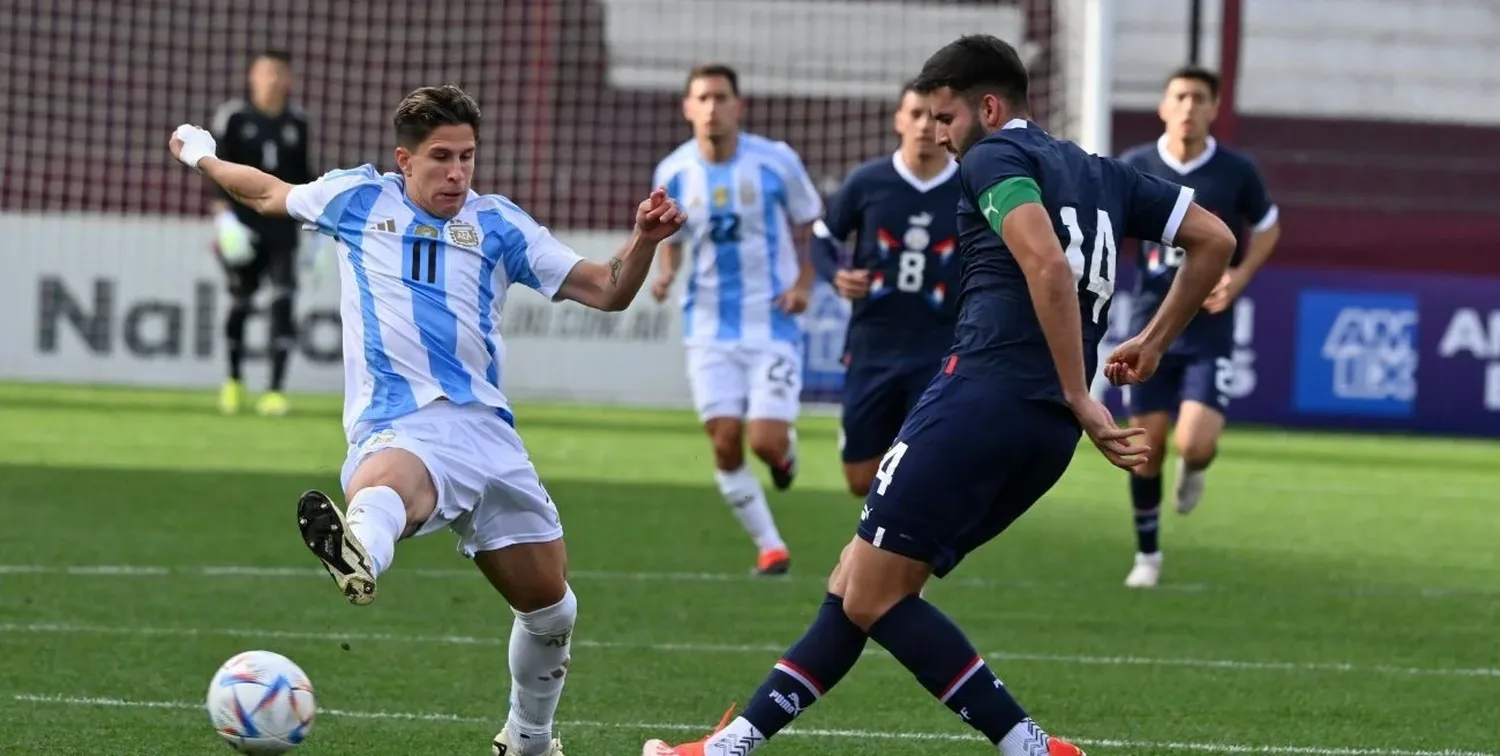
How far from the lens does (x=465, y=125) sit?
20.3 ft

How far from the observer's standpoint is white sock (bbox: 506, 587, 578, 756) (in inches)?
241

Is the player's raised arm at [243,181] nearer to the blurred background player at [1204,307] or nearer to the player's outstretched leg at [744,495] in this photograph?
the player's outstretched leg at [744,495]

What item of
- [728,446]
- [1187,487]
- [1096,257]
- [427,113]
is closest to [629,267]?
[427,113]

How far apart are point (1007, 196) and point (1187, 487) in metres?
6.30

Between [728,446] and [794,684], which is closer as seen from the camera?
[794,684]

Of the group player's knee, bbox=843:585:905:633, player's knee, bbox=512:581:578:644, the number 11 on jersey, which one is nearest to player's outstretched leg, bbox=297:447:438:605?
player's knee, bbox=512:581:578:644

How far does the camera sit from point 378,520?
555 centimetres

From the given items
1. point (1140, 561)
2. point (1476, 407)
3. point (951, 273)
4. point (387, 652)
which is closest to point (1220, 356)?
point (1140, 561)

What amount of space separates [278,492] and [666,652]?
17.3 ft

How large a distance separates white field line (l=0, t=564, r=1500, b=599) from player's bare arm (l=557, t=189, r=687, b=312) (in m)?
3.97

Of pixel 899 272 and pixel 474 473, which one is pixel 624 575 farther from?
pixel 474 473

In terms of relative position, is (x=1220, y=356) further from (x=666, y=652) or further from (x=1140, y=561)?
(x=666, y=652)

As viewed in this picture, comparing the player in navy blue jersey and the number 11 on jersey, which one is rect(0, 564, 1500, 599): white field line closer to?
the player in navy blue jersey

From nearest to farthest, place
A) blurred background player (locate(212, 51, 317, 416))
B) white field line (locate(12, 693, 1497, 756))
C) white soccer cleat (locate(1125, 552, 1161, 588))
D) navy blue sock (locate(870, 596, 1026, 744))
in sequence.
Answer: navy blue sock (locate(870, 596, 1026, 744))
white field line (locate(12, 693, 1497, 756))
white soccer cleat (locate(1125, 552, 1161, 588))
blurred background player (locate(212, 51, 317, 416))
